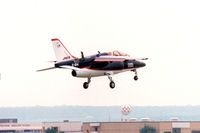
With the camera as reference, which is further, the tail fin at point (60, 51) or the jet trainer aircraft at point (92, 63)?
the tail fin at point (60, 51)

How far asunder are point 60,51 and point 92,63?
523cm

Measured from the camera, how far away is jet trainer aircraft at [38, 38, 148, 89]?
88750 millimetres

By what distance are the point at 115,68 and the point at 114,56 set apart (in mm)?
1857

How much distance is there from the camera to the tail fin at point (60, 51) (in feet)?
298

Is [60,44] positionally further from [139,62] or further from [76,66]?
[139,62]

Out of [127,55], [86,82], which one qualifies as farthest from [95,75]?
[127,55]

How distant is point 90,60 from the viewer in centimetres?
9050

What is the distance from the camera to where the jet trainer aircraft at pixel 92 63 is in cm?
8875

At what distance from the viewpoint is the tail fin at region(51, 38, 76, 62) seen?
9075cm

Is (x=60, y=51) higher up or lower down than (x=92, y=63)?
higher up

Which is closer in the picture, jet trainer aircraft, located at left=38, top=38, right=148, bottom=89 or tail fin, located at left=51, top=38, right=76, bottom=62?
jet trainer aircraft, located at left=38, top=38, right=148, bottom=89

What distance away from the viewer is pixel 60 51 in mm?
91500

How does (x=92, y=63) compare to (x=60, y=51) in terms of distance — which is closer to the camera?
Answer: (x=92, y=63)

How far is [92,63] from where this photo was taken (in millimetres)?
90375
